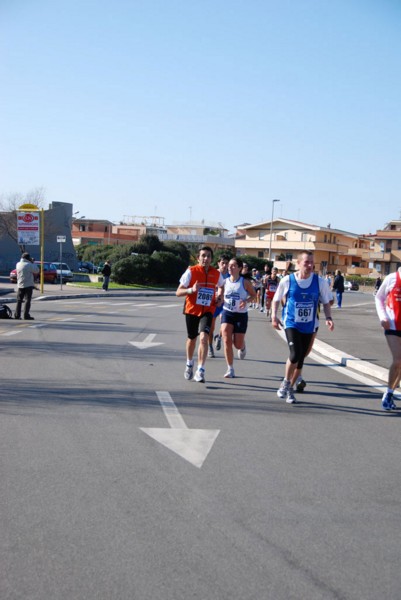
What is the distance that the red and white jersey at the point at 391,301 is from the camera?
8625 millimetres

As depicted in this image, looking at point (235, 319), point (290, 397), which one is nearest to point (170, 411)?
point (290, 397)

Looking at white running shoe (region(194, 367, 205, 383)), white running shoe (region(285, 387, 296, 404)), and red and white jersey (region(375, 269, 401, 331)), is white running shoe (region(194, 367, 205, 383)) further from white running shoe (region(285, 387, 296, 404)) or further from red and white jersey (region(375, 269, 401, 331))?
red and white jersey (region(375, 269, 401, 331))

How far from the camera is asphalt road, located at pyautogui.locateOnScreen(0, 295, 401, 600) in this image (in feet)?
13.0

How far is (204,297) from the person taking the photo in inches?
416

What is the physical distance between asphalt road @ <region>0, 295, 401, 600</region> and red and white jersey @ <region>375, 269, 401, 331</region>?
3.63 feet

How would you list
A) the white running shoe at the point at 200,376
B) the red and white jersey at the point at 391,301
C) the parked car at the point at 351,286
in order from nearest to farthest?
the red and white jersey at the point at 391,301, the white running shoe at the point at 200,376, the parked car at the point at 351,286

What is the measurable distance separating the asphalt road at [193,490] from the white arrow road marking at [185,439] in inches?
0.7

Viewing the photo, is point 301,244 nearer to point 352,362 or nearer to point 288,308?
point 352,362

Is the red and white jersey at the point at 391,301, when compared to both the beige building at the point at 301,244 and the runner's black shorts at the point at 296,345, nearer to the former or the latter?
the runner's black shorts at the point at 296,345

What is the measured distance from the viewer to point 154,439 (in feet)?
22.7

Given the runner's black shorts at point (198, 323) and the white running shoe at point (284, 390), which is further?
the runner's black shorts at point (198, 323)

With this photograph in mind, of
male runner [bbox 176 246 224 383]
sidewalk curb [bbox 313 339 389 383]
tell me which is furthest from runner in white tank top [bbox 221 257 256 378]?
sidewalk curb [bbox 313 339 389 383]

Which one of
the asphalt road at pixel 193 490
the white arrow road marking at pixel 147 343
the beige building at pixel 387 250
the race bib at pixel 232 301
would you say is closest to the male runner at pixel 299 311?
the asphalt road at pixel 193 490

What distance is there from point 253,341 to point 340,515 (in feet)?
42.1
